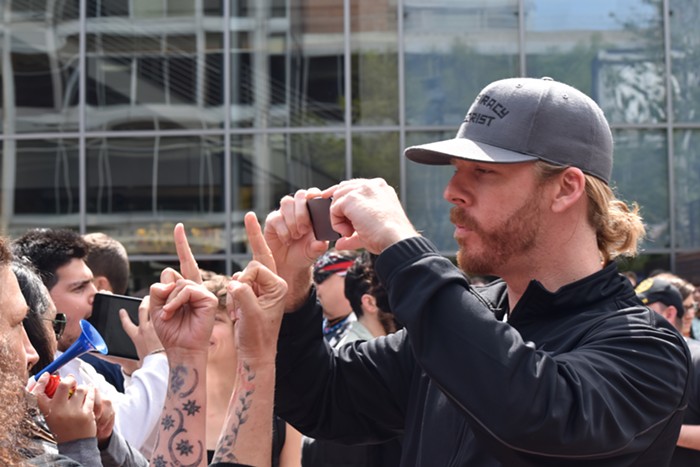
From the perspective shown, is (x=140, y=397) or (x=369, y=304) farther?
(x=369, y=304)

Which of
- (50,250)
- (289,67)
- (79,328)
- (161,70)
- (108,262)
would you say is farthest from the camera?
(161,70)

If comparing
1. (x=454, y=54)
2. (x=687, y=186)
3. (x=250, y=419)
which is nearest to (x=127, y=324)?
(x=250, y=419)

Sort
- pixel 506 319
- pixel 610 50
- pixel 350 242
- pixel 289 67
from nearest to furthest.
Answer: pixel 350 242 < pixel 506 319 < pixel 610 50 < pixel 289 67

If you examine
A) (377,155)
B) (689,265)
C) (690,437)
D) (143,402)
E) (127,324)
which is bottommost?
(689,265)

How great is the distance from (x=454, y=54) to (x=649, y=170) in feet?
10.2

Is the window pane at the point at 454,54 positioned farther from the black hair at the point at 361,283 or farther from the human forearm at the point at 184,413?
the human forearm at the point at 184,413

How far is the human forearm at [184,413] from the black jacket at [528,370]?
25 centimetres

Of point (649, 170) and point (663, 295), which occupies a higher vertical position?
point (649, 170)

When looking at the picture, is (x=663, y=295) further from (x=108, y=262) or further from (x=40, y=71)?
(x=40, y=71)

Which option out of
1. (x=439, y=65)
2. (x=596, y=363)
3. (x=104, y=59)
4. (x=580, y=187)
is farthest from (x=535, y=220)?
(x=104, y=59)

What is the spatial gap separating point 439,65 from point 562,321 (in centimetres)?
1138

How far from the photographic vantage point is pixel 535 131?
2.29m

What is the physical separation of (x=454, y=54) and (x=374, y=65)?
1.11 metres

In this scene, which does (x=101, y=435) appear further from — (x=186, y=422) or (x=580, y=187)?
(x=580, y=187)
